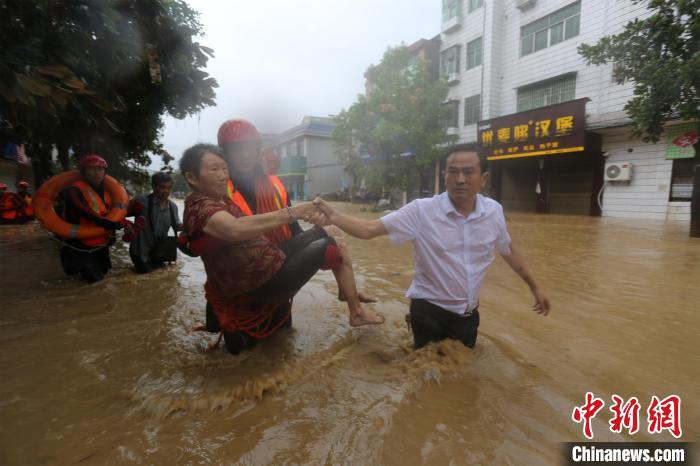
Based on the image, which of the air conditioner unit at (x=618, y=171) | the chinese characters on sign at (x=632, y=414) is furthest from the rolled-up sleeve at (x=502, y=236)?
the air conditioner unit at (x=618, y=171)

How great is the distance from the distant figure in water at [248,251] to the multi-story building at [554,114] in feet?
43.2

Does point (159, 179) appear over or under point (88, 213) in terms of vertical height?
over

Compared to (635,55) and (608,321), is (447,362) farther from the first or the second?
(635,55)

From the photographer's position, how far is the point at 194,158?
8.00 ft

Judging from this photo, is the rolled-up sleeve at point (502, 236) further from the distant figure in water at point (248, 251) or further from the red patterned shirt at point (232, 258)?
the red patterned shirt at point (232, 258)

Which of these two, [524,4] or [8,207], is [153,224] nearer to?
[8,207]

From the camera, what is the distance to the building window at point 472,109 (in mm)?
18703

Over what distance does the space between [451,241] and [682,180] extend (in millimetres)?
13994

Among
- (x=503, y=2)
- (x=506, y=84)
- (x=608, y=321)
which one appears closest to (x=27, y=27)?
(x=608, y=321)

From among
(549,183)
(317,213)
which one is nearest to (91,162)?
(317,213)

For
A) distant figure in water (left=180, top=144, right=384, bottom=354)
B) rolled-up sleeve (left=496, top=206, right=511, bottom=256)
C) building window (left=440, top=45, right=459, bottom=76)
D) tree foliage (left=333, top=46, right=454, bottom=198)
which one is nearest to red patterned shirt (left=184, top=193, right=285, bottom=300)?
distant figure in water (left=180, top=144, right=384, bottom=354)

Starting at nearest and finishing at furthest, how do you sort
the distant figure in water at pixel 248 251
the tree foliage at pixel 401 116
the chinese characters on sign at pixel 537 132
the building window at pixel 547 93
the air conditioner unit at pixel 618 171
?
the distant figure in water at pixel 248 251
the air conditioner unit at pixel 618 171
the chinese characters on sign at pixel 537 132
the building window at pixel 547 93
the tree foliage at pixel 401 116

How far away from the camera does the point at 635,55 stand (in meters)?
7.72

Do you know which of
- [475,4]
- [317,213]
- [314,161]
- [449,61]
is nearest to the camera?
[317,213]
